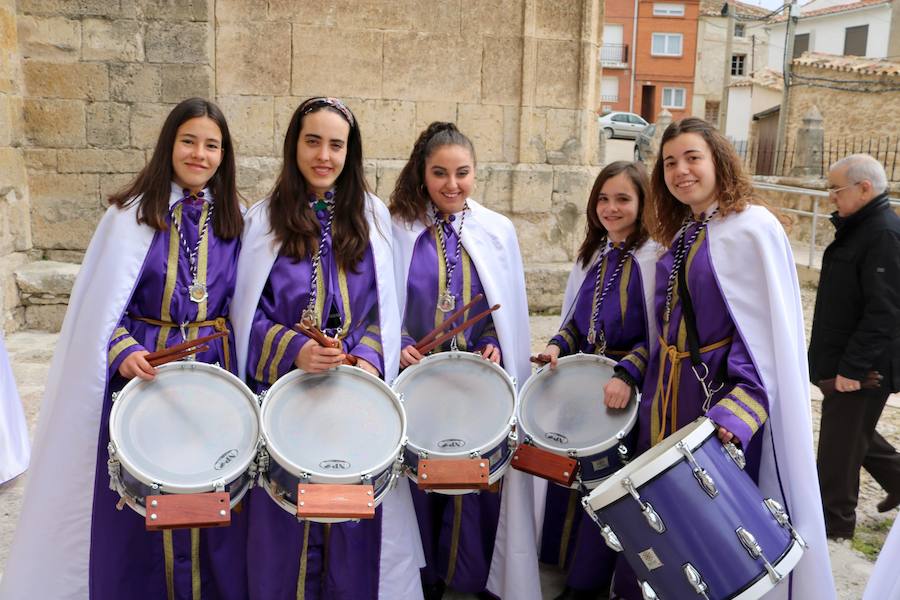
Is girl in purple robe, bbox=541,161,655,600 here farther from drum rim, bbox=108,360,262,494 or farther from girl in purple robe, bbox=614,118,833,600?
drum rim, bbox=108,360,262,494

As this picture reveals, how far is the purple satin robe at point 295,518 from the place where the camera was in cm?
268

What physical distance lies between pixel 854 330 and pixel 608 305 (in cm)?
140

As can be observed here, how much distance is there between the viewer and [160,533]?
106 inches

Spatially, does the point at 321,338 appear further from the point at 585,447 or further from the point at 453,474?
the point at 585,447

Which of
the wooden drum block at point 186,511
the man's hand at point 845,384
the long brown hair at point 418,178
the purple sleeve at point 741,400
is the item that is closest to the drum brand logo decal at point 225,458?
the wooden drum block at point 186,511

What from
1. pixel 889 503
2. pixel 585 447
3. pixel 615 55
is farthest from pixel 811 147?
pixel 615 55

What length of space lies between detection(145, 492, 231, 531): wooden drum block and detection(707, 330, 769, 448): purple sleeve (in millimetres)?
1452

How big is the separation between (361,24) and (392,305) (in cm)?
440

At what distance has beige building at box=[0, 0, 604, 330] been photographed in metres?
6.19

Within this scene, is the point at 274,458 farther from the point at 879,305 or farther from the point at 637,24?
the point at 637,24

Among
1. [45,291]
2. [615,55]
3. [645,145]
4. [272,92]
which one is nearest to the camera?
[45,291]

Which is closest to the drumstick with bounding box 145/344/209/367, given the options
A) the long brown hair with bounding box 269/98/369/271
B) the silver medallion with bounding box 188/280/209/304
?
the silver medallion with bounding box 188/280/209/304

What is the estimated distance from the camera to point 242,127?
6.54 meters

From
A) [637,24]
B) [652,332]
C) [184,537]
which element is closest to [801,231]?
[652,332]
